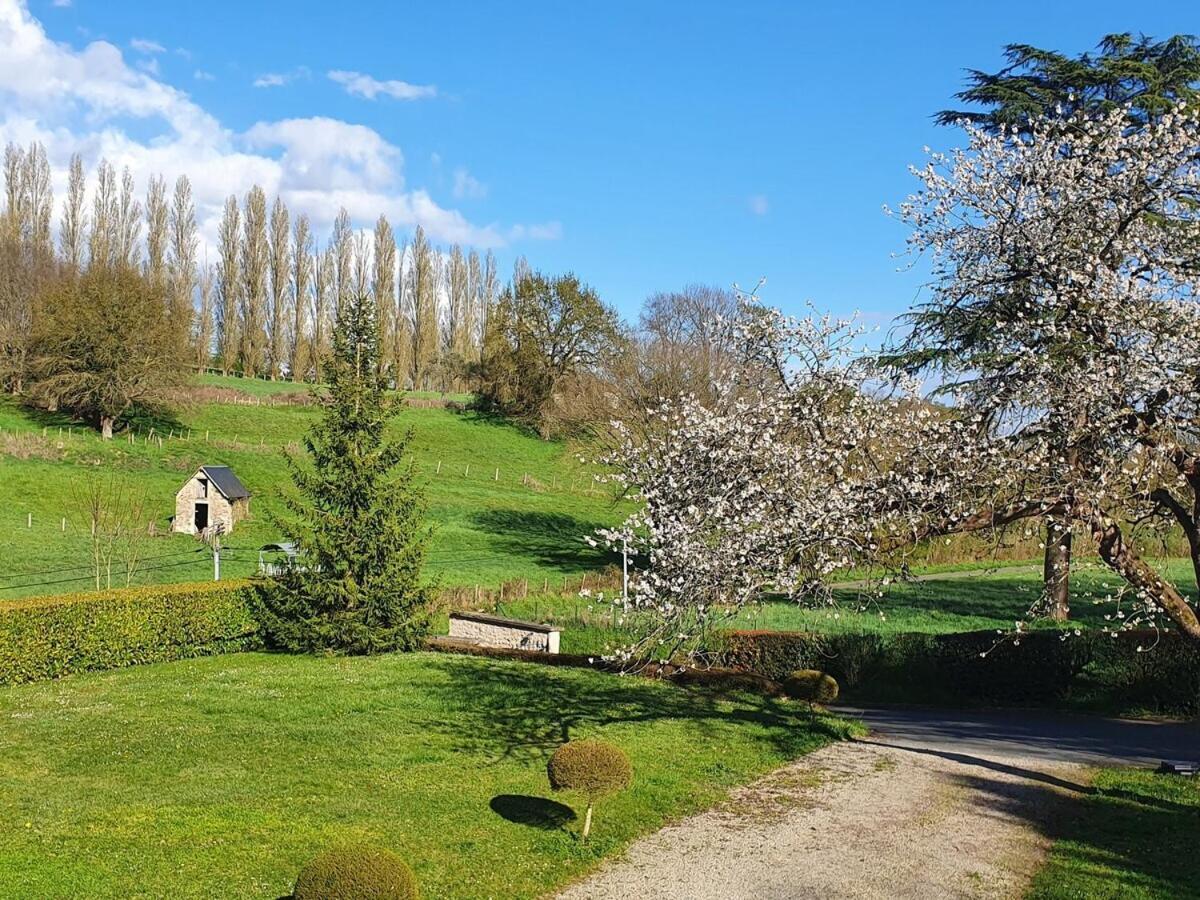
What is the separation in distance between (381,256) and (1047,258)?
7258 centimetres

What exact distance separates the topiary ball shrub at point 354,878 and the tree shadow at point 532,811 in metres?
3.54

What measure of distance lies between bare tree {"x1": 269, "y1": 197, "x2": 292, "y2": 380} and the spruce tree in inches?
2057

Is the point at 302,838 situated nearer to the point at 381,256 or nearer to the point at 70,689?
the point at 70,689

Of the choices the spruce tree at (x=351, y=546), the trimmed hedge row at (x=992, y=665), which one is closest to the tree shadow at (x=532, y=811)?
the trimmed hedge row at (x=992, y=665)

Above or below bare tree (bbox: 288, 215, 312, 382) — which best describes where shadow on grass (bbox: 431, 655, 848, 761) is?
below

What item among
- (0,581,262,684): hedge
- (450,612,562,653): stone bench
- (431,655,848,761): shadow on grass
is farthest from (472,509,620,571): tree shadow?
(431,655,848,761): shadow on grass

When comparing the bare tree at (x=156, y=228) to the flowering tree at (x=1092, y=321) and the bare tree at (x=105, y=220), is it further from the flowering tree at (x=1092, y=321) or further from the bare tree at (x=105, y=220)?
the flowering tree at (x=1092, y=321)

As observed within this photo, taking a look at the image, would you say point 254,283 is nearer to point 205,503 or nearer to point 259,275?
point 259,275

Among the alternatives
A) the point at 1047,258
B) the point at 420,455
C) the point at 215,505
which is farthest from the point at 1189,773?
the point at 420,455

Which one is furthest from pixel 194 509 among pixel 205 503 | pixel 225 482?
pixel 225 482

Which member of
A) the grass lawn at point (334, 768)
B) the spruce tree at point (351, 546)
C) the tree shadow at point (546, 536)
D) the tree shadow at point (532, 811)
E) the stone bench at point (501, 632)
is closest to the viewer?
the grass lawn at point (334, 768)

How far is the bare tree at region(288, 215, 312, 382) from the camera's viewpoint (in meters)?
72.6

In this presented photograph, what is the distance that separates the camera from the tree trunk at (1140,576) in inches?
414

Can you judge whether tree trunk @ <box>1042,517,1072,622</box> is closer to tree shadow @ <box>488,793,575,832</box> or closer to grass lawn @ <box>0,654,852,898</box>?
grass lawn @ <box>0,654,852,898</box>
